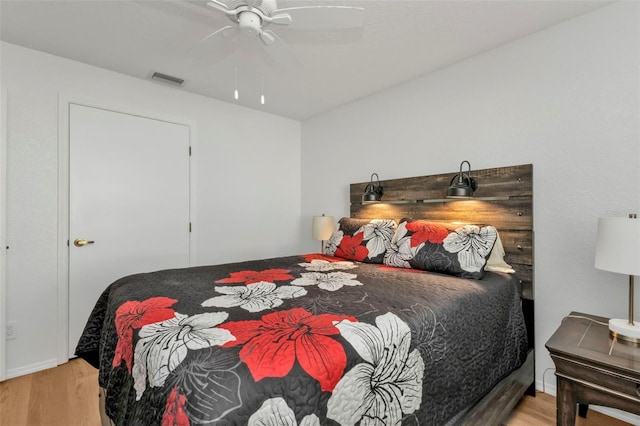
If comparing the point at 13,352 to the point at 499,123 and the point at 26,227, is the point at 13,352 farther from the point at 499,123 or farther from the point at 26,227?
the point at 499,123

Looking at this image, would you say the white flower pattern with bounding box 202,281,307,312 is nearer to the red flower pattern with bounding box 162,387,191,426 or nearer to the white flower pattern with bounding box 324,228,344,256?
the red flower pattern with bounding box 162,387,191,426

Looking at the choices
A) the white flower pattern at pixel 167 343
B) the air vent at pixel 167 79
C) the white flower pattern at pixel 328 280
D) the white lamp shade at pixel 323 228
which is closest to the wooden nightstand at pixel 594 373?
the white flower pattern at pixel 328 280

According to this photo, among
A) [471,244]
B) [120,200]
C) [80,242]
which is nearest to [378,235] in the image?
[471,244]

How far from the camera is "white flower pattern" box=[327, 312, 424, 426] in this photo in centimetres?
95

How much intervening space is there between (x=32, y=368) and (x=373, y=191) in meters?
3.20

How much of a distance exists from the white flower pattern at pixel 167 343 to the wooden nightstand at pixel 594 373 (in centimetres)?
147

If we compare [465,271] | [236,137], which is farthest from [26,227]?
[465,271]

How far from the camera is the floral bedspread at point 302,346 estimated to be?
2.68ft

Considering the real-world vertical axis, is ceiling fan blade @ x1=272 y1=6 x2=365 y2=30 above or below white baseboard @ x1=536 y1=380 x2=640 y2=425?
above

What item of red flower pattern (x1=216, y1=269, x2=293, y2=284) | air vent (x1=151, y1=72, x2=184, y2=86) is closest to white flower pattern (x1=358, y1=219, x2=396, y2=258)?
red flower pattern (x1=216, y1=269, x2=293, y2=284)

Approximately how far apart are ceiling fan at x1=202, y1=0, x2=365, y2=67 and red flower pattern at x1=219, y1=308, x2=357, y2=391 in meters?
1.46

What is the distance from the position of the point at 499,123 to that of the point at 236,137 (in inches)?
105

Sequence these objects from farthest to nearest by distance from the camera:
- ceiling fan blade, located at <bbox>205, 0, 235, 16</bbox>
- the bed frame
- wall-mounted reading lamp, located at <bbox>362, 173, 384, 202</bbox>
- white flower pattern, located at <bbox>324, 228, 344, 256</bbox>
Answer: wall-mounted reading lamp, located at <bbox>362, 173, 384, 202</bbox>
white flower pattern, located at <bbox>324, 228, 344, 256</bbox>
the bed frame
ceiling fan blade, located at <bbox>205, 0, 235, 16</bbox>

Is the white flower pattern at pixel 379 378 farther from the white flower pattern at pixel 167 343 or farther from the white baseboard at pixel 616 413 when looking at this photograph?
the white baseboard at pixel 616 413
